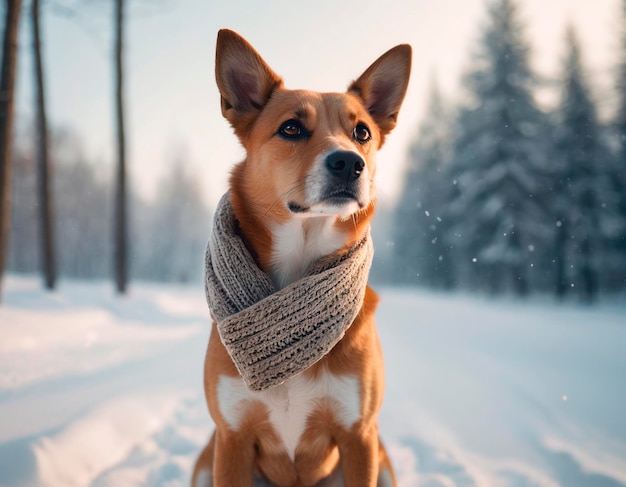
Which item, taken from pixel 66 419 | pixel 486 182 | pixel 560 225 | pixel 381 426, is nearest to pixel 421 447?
pixel 381 426

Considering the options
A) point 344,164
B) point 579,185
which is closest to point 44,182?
point 344,164

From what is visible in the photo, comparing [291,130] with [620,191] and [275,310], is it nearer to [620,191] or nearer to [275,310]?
[275,310]

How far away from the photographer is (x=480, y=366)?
18.3 ft

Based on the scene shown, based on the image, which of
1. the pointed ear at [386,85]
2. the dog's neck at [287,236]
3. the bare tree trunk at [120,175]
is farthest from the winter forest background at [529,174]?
the dog's neck at [287,236]

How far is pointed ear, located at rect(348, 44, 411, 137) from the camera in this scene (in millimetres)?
2578

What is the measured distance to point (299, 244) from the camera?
229 centimetres

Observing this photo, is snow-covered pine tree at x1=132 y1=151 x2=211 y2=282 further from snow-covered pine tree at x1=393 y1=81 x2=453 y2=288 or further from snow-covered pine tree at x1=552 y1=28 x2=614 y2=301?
snow-covered pine tree at x1=552 y1=28 x2=614 y2=301

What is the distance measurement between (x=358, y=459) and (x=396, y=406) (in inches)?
90.6

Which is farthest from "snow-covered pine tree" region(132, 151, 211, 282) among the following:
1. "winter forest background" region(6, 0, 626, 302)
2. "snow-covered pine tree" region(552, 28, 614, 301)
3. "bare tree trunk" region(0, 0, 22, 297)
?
"bare tree trunk" region(0, 0, 22, 297)

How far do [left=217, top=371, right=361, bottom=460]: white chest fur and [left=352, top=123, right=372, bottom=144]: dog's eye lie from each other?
1303 mm

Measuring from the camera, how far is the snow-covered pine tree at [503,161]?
52.0ft

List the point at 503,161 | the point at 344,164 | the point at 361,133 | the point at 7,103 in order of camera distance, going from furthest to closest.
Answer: the point at 503,161 → the point at 7,103 → the point at 361,133 → the point at 344,164

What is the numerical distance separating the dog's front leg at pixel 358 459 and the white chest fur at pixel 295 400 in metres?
0.09

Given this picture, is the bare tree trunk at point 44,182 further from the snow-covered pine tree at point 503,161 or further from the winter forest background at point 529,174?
the snow-covered pine tree at point 503,161
